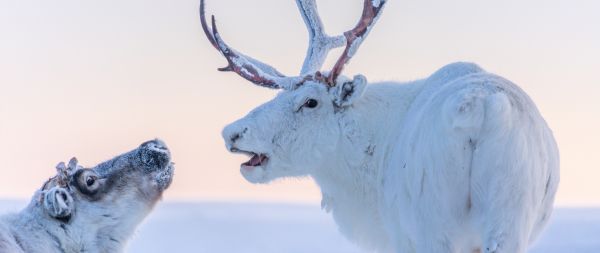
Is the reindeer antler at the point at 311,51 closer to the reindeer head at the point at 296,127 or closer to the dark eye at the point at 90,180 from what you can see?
the reindeer head at the point at 296,127

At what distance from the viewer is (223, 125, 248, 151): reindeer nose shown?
6.44 metres

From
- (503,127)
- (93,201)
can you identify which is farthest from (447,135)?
(93,201)

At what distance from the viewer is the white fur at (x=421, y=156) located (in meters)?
4.88

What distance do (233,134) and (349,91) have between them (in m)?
0.86

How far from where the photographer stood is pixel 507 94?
5.14m

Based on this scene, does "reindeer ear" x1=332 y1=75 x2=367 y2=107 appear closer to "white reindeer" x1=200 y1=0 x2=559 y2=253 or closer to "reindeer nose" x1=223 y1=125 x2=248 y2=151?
"white reindeer" x1=200 y1=0 x2=559 y2=253

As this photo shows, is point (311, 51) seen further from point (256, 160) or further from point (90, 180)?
point (90, 180)

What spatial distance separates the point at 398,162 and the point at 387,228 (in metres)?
0.54

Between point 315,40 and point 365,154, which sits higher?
point 315,40

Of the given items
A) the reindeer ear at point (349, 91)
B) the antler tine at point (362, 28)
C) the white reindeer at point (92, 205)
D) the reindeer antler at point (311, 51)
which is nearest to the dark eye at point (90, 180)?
the white reindeer at point (92, 205)

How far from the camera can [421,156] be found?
5.21 meters

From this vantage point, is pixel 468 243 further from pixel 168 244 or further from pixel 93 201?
pixel 168 244

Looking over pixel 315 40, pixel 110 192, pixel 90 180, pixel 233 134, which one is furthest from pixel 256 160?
pixel 315 40

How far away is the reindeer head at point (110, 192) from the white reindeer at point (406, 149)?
78 cm
